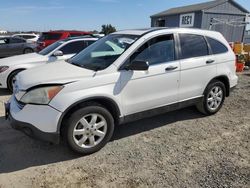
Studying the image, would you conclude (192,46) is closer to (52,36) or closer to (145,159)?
(145,159)

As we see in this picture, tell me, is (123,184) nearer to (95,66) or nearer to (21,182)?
(21,182)

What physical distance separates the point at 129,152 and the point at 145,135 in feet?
2.15

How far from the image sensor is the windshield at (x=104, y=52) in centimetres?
395

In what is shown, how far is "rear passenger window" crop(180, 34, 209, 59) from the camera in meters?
4.52

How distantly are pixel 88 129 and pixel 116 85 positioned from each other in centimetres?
74

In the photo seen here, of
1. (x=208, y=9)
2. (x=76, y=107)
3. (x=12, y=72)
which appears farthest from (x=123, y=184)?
(x=208, y=9)

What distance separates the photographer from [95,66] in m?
3.93

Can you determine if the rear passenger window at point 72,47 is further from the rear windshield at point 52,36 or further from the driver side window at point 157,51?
the rear windshield at point 52,36

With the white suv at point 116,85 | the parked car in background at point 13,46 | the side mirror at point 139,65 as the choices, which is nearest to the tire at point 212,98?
the white suv at point 116,85

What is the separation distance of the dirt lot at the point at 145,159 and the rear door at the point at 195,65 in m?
0.68

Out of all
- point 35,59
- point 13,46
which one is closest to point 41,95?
point 35,59

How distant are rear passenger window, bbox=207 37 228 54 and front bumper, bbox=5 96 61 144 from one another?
3.19 metres

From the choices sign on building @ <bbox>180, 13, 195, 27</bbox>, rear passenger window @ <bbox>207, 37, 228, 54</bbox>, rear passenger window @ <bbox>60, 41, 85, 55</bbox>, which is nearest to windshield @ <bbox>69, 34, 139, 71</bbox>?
rear passenger window @ <bbox>207, 37, 228, 54</bbox>

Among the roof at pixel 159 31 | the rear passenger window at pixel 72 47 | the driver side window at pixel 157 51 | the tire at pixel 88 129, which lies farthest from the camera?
the rear passenger window at pixel 72 47
